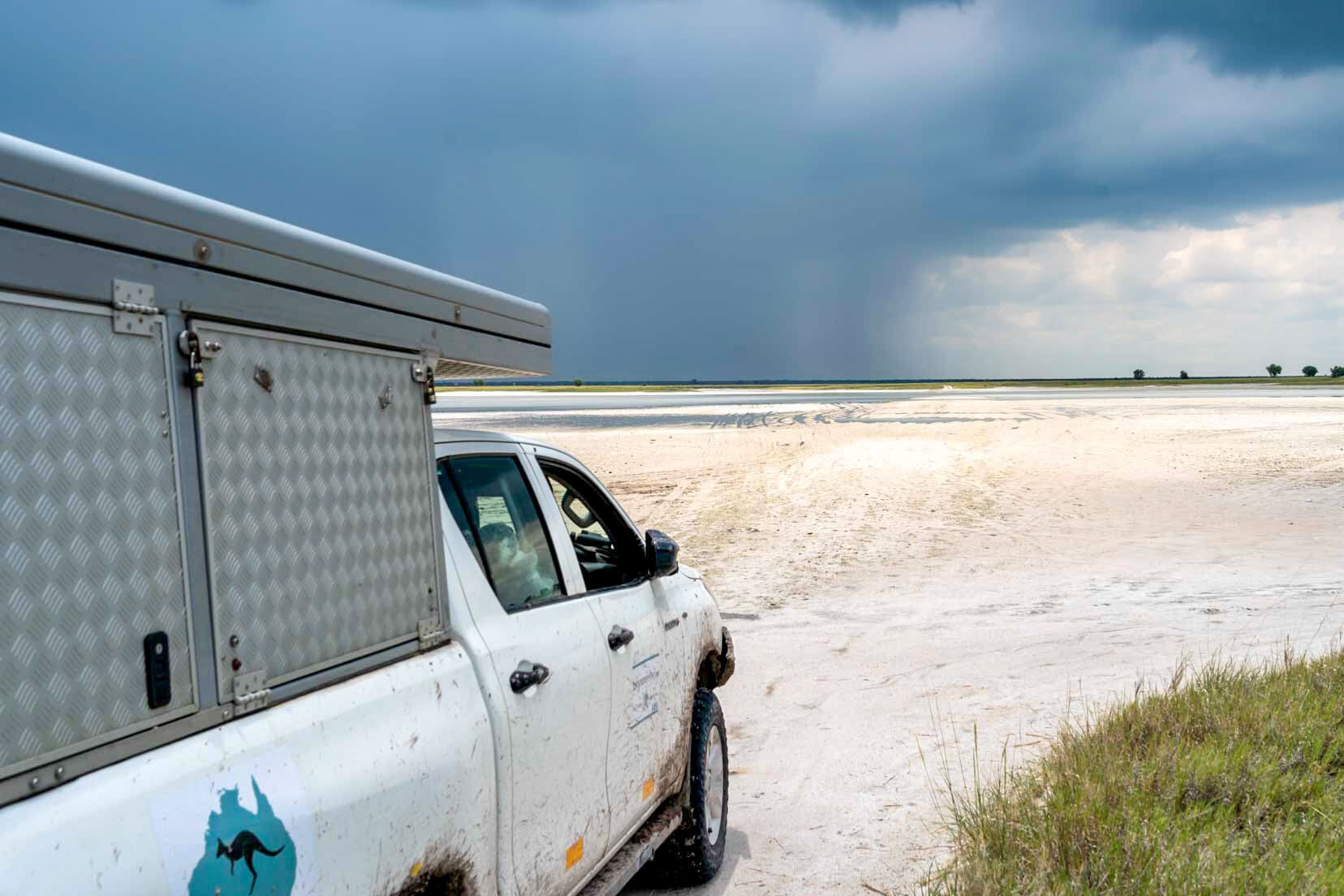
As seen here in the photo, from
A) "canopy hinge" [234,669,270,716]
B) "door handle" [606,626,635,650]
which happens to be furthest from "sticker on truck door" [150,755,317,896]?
"door handle" [606,626,635,650]

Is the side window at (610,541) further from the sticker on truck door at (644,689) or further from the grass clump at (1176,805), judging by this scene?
the grass clump at (1176,805)

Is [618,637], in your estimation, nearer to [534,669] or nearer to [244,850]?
[534,669]

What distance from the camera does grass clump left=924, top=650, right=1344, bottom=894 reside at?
13.4ft

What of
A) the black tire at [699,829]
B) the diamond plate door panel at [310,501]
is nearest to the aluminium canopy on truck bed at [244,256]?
the diamond plate door panel at [310,501]

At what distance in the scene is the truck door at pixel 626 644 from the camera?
3.92 m

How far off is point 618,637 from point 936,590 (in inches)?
342

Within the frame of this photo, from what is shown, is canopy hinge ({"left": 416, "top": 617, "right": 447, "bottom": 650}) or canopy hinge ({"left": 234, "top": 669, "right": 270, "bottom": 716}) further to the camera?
canopy hinge ({"left": 416, "top": 617, "right": 447, "bottom": 650})

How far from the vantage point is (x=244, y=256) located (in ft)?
7.79

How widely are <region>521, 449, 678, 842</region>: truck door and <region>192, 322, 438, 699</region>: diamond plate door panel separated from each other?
3.48ft

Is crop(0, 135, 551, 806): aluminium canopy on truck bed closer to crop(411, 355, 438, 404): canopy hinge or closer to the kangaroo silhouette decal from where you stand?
crop(411, 355, 438, 404): canopy hinge

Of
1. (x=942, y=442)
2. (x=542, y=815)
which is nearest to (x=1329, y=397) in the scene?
(x=942, y=442)

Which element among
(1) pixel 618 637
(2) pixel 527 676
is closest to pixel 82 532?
(2) pixel 527 676

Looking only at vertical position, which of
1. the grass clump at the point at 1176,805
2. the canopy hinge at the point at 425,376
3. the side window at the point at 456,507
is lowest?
the grass clump at the point at 1176,805

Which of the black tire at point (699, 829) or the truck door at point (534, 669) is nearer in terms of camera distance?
the truck door at point (534, 669)
